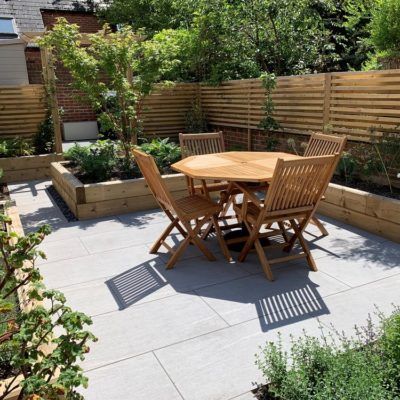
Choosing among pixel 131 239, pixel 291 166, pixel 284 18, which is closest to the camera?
pixel 291 166

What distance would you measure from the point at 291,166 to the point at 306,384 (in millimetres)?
1811

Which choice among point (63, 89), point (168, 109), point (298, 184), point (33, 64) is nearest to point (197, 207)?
point (298, 184)

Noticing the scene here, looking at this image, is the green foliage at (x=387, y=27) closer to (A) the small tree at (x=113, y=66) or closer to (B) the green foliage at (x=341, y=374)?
(A) the small tree at (x=113, y=66)

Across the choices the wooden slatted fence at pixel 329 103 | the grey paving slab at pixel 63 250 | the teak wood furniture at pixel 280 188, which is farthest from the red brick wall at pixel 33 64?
the teak wood furniture at pixel 280 188

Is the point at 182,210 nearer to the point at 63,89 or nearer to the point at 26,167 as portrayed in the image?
the point at 26,167

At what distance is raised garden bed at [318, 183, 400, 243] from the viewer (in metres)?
4.36

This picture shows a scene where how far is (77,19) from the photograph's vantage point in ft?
46.4

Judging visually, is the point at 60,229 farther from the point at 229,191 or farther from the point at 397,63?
the point at 397,63

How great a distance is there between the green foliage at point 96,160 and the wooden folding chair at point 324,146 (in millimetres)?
2923

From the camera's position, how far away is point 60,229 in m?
5.05

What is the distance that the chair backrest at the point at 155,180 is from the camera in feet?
12.0

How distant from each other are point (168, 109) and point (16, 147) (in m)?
3.36

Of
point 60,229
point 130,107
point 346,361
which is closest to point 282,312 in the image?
point 346,361

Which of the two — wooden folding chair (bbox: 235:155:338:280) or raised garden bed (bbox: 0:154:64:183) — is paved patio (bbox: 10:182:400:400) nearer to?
wooden folding chair (bbox: 235:155:338:280)
